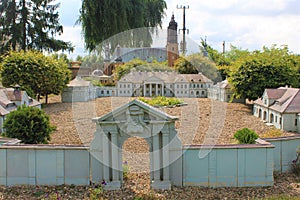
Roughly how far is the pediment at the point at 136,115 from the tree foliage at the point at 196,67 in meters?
29.3

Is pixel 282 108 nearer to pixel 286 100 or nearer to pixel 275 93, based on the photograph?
pixel 286 100

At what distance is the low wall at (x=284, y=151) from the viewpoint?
9.70m

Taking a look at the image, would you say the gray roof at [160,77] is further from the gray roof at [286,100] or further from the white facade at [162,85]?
the gray roof at [286,100]

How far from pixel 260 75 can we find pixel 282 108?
590 centimetres

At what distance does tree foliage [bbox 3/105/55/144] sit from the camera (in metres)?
11.5

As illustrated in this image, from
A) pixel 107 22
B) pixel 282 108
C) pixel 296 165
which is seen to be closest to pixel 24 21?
pixel 107 22

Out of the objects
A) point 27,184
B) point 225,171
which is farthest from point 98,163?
point 225,171

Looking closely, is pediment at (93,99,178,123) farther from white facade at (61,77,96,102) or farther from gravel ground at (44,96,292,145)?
white facade at (61,77,96,102)

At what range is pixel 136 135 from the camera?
820cm

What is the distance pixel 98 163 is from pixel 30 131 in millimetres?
4479

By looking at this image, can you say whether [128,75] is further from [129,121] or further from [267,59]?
[129,121]

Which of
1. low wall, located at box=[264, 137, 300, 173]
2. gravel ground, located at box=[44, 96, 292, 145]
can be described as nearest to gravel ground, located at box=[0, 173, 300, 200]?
low wall, located at box=[264, 137, 300, 173]

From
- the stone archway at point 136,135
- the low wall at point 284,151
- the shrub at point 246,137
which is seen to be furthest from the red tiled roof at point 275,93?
the stone archway at point 136,135

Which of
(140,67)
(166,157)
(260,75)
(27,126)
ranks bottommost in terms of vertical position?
(166,157)
